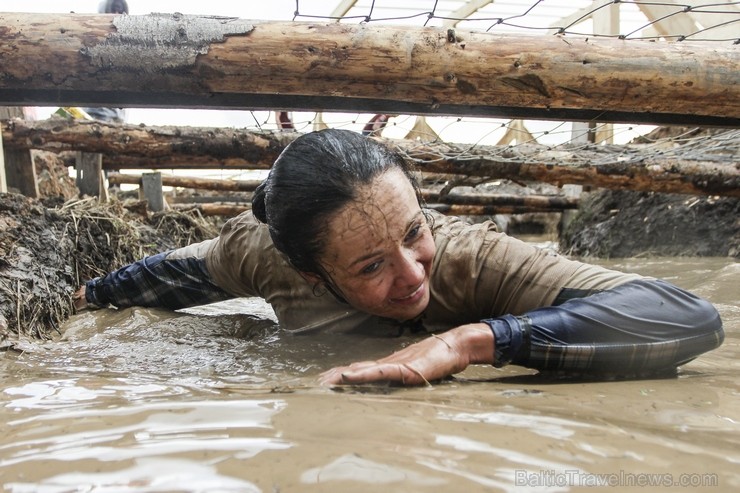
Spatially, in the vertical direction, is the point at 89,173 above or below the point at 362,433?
above

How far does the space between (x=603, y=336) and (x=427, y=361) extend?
55cm

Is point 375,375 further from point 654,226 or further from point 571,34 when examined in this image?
point 654,226

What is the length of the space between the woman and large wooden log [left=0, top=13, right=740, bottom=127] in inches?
17.4

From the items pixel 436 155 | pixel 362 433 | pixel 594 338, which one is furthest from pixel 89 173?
pixel 362 433

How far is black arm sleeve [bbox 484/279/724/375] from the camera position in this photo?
1698mm

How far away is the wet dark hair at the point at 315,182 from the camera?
1770mm

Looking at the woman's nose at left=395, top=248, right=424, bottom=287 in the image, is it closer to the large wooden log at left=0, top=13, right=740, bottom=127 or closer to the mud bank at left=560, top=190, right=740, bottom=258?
the large wooden log at left=0, top=13, right=740, bottom=127

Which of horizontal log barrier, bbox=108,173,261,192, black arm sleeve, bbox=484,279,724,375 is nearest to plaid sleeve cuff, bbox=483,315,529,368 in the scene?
black arm sleeve, bbox=484,279,724,375

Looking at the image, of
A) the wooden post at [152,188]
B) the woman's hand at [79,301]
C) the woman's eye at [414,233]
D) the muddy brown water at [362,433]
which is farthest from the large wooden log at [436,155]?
the muddy brown water at [362,433]

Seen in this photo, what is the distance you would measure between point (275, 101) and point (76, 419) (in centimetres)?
161

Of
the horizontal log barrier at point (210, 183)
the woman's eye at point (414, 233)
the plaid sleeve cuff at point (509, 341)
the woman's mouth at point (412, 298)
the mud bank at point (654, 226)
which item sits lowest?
the mud bank at point (654, 226)

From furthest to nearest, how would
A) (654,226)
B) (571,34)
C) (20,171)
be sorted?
(654,226) < (20,171) < (571,34)

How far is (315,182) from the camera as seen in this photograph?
177 centimetres

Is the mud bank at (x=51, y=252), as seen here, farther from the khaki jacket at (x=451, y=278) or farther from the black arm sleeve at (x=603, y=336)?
the black arm sleeve at (x=603, y=336)
